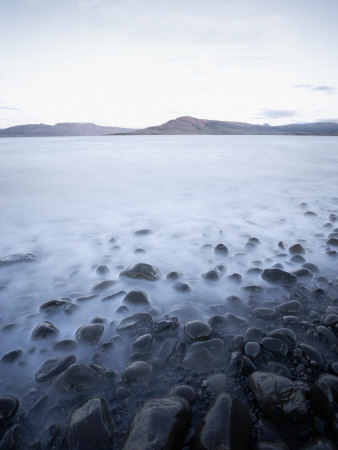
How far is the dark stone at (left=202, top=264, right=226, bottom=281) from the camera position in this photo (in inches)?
97.9

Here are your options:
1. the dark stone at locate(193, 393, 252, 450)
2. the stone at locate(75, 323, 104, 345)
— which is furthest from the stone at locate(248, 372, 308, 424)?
the stone at locate(75, 323, 104, 345)

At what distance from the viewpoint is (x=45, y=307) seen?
6.91ft

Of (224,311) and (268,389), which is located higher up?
(268,389)

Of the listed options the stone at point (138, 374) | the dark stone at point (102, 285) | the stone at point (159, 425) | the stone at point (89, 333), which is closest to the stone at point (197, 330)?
the stone at point (138, 374)

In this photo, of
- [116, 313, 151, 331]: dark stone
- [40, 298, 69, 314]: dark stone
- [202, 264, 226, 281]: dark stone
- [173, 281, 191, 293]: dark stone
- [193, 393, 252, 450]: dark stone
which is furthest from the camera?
[202, 264, 226, 281]: dark stone

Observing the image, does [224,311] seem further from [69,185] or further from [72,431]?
[69,185]

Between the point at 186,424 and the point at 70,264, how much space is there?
6.58ft

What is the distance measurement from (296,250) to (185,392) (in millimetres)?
2090

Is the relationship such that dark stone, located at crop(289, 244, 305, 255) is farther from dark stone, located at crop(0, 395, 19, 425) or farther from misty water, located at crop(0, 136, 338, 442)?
dark stone, located at crop(0, 395, 19, 425)

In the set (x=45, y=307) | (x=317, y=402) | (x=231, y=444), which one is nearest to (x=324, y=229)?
(x=317, y=402)

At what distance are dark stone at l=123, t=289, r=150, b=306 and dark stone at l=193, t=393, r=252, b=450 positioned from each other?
1006 millimetres

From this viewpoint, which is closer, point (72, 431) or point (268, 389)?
point (72, 431)

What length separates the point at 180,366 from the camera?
62.1 inches

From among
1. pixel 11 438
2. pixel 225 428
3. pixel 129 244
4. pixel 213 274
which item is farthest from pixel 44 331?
pixel 129 244
